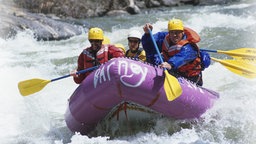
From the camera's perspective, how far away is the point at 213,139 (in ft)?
16.0

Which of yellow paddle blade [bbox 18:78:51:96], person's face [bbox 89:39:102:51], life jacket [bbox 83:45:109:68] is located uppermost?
person's face [bbox 89:39:102:51]

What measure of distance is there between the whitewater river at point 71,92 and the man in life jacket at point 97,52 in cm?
88

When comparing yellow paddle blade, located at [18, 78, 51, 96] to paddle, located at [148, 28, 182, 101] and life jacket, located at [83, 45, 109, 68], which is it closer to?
life jacket, located at [83, 45, 109, 68]

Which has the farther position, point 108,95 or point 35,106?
point 35,106

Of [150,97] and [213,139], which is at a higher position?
[150,97]

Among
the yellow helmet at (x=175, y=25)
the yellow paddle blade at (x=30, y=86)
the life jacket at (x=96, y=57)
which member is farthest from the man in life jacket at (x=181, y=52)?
the yellow paddle blade at (x=30, y=86)

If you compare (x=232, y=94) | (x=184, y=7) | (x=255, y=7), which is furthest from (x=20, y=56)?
(x=184, y=7)

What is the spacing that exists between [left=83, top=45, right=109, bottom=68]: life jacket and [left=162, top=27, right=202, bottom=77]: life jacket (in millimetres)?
715

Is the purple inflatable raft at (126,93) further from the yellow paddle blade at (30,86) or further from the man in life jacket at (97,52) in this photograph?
the yellow paddle blade at (30,86)

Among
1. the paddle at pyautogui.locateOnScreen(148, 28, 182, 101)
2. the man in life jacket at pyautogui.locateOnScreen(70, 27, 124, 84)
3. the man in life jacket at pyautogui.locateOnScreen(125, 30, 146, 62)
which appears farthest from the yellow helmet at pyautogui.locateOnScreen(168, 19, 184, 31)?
the paddle at pyautogui.locateOnScreen(148, 28, 182, 101)

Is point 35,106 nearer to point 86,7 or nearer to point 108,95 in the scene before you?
point 108,95

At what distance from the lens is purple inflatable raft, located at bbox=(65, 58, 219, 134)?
14.8 ft

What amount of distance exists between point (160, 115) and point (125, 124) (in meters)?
0.41

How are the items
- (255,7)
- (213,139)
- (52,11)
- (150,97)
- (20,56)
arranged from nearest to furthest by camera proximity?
(150,97) → (213,139) → (20,56) → (255,7) → (52,11)
